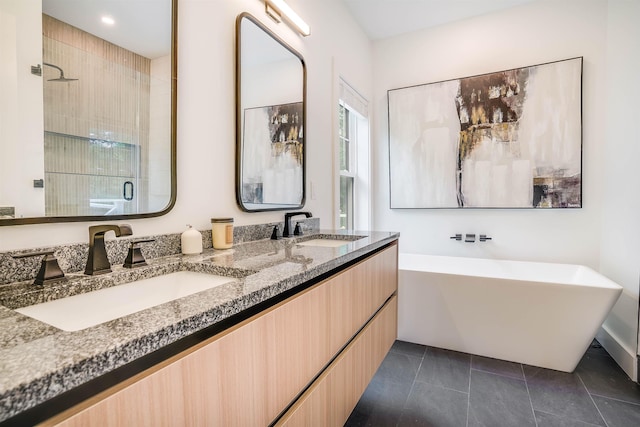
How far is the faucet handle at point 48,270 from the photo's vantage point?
30.0 inches

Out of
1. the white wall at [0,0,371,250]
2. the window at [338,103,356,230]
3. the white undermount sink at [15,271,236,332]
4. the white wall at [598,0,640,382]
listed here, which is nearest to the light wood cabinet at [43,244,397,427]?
the white undermount sink at [15,271,236,332]

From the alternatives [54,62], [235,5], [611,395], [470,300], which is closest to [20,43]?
[54,62]

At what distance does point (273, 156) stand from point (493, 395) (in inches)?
74.2

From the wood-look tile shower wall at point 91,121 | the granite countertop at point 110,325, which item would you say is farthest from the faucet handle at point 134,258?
the wood-look tile shower wall at point 91,121

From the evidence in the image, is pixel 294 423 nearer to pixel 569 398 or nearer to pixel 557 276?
pixel 569 398

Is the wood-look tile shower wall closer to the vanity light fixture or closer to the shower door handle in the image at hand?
the shower door handle

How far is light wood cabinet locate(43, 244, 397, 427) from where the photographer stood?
0.47 meters

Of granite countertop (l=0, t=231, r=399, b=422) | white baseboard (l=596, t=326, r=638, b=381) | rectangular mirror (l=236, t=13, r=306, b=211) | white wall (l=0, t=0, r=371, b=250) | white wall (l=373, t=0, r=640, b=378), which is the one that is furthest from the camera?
white wall (l=373, t=0, r=640, b=378)

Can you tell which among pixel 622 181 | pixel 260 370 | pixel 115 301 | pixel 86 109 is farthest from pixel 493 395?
pixel 86 109

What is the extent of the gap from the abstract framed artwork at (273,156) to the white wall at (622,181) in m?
2.27

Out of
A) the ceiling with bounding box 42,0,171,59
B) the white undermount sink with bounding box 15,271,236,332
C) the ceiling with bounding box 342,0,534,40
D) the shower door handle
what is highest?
the ceiling with bounding box 342,0,534,40

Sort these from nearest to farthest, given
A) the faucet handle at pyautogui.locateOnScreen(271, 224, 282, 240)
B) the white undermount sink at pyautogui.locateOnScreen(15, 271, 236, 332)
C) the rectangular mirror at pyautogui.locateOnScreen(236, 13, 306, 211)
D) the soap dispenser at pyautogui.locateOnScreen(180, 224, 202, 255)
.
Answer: the white undermount sink at pyautogui.locateOnScreen(15, 271, 236, 332)
the soap dispenser at pyautogui.locateOnScreen(180, 224, 202, 255)
the rectangular mirror at pyautogui.locateOnScreen(236, 13, 306, 211)
the faucet handle at pyautogui.locateOnScreen(271, 224, 282, 240)

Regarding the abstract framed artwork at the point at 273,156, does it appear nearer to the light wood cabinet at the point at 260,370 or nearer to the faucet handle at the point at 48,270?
the light wood cabinet at the point at 260,370

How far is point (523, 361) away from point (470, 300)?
506mm
